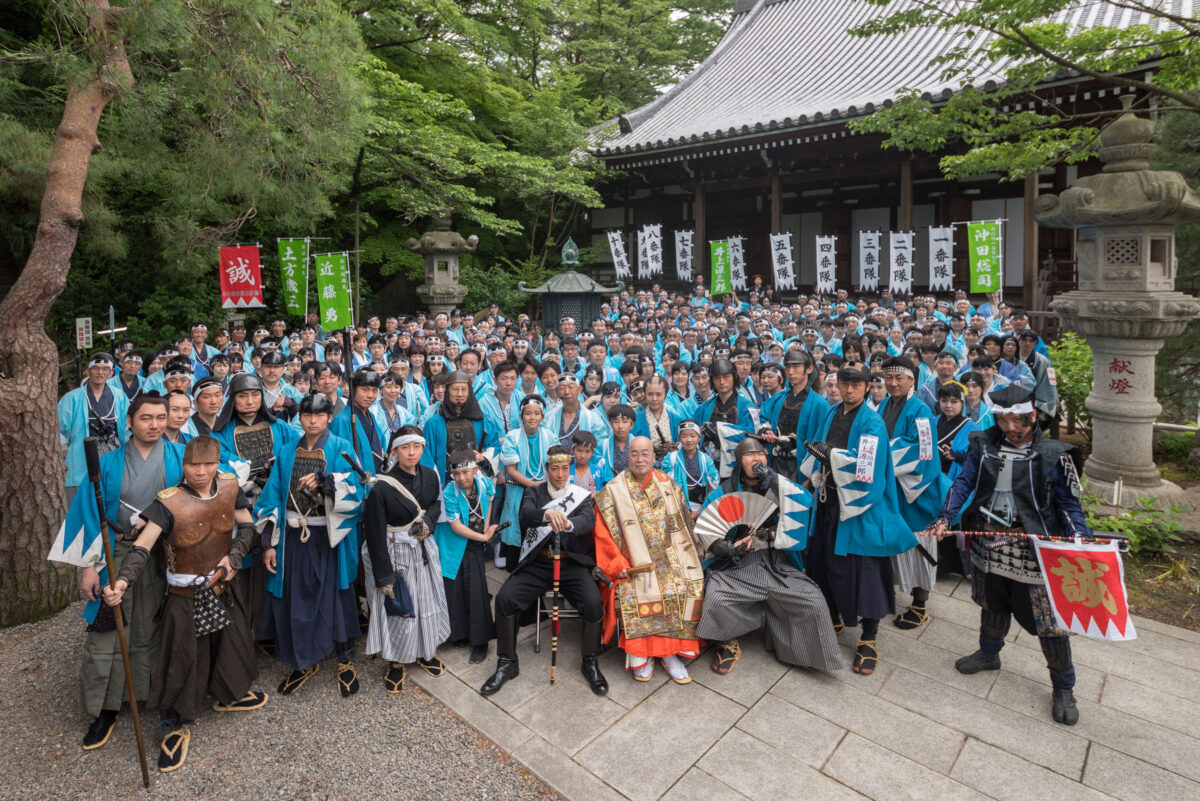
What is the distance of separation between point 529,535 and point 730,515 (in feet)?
4.98

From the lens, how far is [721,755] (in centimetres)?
386

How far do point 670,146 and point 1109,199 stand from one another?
11509 mm

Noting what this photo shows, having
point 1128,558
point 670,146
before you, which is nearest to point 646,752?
point 1128,558

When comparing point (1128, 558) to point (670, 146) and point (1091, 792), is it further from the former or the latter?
point (670, 146)

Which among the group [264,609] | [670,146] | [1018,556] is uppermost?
[670,146]

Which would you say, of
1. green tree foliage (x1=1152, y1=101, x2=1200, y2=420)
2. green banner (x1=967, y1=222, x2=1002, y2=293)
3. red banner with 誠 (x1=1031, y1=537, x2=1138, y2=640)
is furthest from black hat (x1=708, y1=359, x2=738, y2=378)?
green banner (x1=967, y1=222, x2=1002, y2=293)

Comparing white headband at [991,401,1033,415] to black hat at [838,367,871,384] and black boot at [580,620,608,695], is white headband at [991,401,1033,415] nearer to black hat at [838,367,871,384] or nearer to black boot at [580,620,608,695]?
black hat at [838,367,871,384]

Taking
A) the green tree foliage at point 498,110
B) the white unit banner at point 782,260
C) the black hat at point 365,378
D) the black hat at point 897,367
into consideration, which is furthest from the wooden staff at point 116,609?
the white unit banner at point 782,260

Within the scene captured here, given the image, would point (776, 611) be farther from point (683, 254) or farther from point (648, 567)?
point (683, 254)

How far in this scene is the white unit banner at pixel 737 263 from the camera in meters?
17.2

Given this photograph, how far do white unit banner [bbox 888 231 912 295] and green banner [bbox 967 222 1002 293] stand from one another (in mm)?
2058

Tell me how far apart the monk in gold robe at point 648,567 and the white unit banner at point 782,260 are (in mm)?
13244

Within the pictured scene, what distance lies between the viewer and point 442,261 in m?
16.1

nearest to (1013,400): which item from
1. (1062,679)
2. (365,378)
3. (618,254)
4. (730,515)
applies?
(1062,679)
